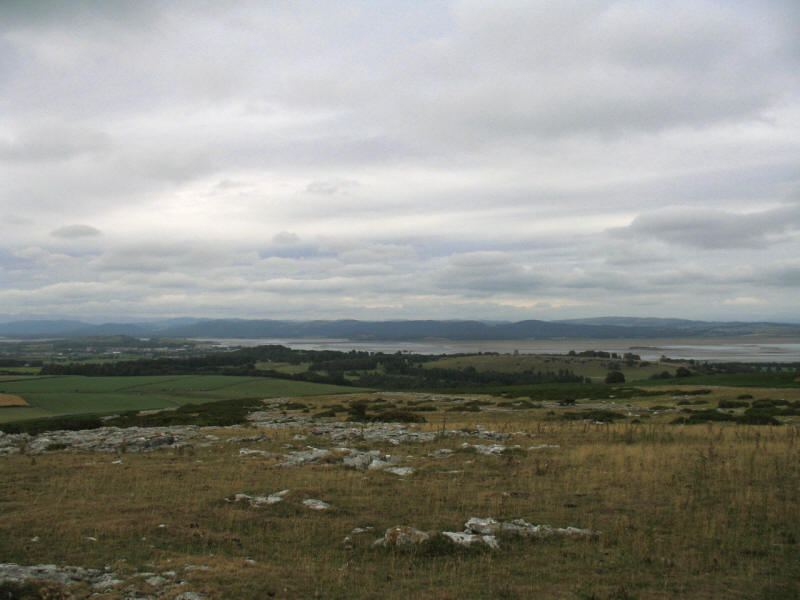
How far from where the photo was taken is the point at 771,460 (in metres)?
17.4

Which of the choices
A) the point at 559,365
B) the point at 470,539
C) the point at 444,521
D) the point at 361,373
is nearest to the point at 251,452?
the point at 444,521

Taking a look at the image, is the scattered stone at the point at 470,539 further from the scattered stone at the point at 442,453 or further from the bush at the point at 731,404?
the bush at the point at 731,404

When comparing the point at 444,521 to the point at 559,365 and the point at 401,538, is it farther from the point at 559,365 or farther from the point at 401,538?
the point at 559,365

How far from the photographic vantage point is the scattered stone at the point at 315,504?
45.2 feet

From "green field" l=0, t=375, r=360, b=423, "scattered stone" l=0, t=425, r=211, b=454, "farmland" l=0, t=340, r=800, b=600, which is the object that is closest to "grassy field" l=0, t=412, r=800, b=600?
"farmland" l=0, t=340, r=800, b=600

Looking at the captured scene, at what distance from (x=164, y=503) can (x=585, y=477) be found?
13068 millimetres

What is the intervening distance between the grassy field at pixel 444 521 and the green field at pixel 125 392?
60685 millimetres

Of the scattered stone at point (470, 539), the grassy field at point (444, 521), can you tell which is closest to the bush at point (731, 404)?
the grassy field at point (444, 521)

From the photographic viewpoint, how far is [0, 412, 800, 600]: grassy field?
8.84 m

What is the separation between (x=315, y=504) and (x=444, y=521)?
3.87 m

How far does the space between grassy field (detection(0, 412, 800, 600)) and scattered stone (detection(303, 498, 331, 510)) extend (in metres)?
0.24

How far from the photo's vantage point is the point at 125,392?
102 metres

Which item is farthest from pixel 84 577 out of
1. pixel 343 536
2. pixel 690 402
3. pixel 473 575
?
pixel 690 402

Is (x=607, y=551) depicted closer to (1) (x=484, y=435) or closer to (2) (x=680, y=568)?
(2) (x=680, y=568)
